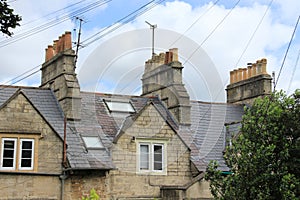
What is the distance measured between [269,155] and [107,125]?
13.3 meters

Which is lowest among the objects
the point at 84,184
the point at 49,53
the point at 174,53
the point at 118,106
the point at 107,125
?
the point at 84,184

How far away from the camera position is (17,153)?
2336 cm

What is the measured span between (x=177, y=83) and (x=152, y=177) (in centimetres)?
670

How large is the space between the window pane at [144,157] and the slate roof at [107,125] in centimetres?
154

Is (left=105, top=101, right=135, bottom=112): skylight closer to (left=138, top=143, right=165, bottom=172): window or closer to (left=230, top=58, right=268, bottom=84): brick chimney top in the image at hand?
(left=138, top=143, right=165, bottom=172): window

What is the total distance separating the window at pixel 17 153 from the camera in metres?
23.1

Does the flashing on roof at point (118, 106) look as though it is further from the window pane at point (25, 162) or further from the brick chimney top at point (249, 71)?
the brick chimney top at point (249, 71)

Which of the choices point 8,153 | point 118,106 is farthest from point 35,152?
point 118,106

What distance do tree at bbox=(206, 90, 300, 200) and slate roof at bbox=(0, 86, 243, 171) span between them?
374 inches

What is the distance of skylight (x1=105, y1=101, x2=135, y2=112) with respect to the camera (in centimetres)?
2897

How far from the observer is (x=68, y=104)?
87.1ft

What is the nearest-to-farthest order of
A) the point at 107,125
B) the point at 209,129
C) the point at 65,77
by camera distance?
the point at 65,77 < the point at 107,125 < the point at 209,129

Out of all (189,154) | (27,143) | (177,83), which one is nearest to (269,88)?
(177,83)

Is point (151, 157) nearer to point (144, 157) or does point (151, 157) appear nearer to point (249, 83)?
point (144, 157)
